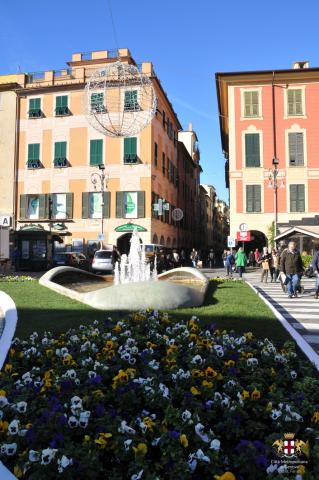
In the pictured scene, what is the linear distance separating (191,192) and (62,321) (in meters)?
55.4

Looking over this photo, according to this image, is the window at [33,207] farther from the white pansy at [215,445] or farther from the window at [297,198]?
the white pansy at [215,445]

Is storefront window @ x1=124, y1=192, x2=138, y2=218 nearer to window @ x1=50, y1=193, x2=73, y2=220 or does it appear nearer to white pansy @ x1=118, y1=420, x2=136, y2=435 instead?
window @ x1=50, y1=193, x2=73, y2=220

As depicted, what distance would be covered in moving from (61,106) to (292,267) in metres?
29.5

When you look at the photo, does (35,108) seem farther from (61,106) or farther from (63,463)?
(63,463)

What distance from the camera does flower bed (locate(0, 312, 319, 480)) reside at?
9.93 feet

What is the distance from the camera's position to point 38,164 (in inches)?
1481

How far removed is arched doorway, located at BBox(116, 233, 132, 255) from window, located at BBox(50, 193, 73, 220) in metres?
4.43

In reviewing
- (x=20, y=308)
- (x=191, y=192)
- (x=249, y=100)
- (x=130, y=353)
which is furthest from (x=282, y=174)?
(x=130, y=353)

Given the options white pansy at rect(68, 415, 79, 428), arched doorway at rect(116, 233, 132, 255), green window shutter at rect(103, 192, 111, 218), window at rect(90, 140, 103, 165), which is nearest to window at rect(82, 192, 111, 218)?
green window shutter at rect(103, 192, 111, 218)

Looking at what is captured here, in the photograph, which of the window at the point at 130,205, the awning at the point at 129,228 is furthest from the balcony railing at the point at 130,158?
the awning at the point at 129,228

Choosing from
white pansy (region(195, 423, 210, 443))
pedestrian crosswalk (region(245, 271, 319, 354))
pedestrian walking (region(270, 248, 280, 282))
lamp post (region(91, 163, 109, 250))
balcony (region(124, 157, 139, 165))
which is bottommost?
pedestrian crosswalk (region(245, 271, 319, 354))

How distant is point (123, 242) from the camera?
36.7 m

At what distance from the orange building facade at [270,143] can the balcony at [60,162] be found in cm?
1366

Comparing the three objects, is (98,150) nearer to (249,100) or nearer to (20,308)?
(249,100)
